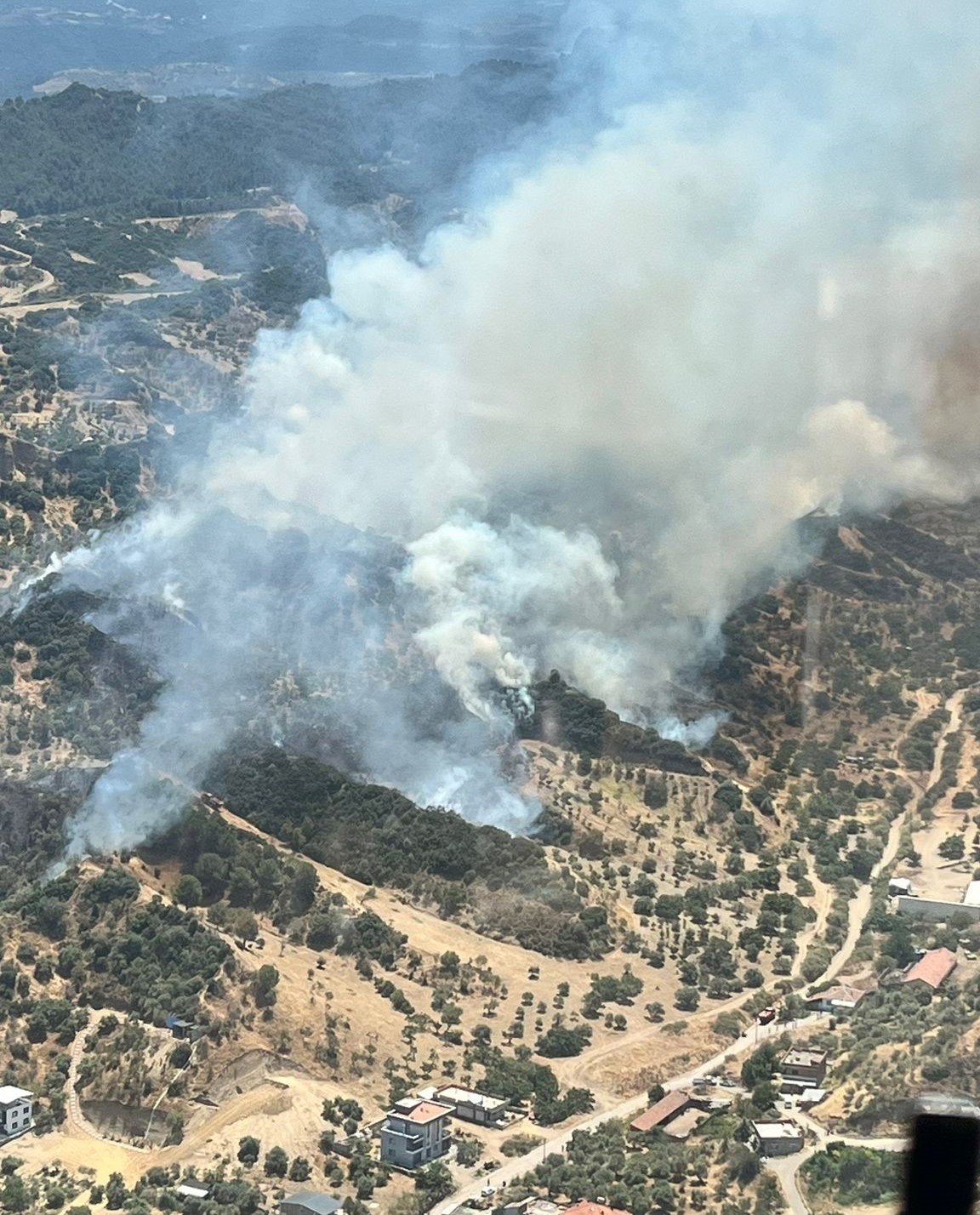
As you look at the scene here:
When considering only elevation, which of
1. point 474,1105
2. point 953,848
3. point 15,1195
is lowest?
point 953,848

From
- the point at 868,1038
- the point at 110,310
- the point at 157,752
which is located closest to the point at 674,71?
the point at 110,310

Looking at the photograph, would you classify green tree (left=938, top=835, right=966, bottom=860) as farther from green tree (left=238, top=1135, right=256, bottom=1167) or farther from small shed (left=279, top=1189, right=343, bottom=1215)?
small shed (left=279, top=1189, right=343, bottom=1215)

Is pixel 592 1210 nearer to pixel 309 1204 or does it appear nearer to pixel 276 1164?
pixel 309 1204

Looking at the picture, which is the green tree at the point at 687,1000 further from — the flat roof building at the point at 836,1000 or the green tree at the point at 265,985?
the green tree at the point at 265,985

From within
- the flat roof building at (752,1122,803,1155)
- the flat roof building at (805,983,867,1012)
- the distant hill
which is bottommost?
the flat roof building at (805,983,867,1012)

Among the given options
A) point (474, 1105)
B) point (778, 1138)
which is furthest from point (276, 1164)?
point (778, 1138)

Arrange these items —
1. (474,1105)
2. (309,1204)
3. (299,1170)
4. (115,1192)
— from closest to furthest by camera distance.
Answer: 1. (309,1204)
2. (115,1192)
3. (299,1170)
4. (474,1105)

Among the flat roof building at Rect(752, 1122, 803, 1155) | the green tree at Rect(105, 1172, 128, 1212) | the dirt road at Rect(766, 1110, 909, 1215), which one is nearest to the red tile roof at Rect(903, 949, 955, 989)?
the dirt road at Rect(766, 1110, 909, 1215)
